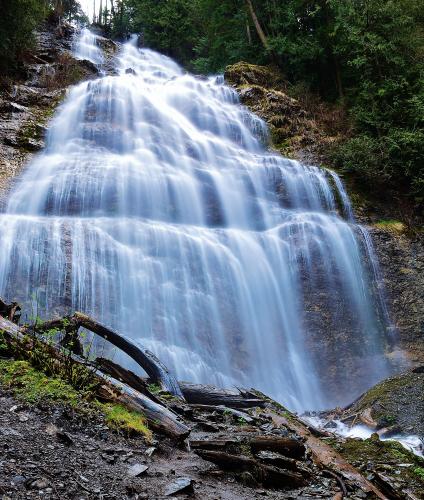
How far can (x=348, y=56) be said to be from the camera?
65.5 feet

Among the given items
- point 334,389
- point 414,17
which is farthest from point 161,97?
point 334,389

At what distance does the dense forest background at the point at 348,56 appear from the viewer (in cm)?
1584

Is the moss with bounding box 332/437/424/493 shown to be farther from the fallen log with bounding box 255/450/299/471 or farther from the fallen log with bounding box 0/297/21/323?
the fallen log with bounding box 0/297/21/323

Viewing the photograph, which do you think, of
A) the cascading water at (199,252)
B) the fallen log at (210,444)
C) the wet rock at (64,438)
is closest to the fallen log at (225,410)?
the fallen log at (210,444)

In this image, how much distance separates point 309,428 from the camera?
5977 millimetres

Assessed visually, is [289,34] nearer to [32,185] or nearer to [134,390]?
[32,185]

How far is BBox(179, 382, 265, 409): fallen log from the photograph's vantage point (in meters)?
5.98

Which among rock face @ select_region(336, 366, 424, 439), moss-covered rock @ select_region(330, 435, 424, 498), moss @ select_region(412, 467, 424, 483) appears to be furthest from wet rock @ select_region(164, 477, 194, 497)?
rock face @ select_region(336, 366, 424, 439)

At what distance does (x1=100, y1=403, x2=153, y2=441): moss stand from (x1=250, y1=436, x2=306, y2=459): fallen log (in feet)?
3.27

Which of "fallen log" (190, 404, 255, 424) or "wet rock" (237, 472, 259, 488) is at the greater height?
"wet rock" (237, 472, 259, 488)

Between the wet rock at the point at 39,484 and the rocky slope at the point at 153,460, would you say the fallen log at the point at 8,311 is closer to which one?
the rocky slope at the point at 153,460

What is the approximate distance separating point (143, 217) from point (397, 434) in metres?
8.30

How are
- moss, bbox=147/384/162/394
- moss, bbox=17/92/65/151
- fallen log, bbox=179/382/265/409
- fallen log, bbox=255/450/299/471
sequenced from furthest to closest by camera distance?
1. moss, bbox=17/92/65/151
2. fallen log, bbox=179/382/265/409
3. moss, bbox=147/384/162/394
4. fallen log, bbox=255/450/299/471

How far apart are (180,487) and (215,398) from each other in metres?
2.91
